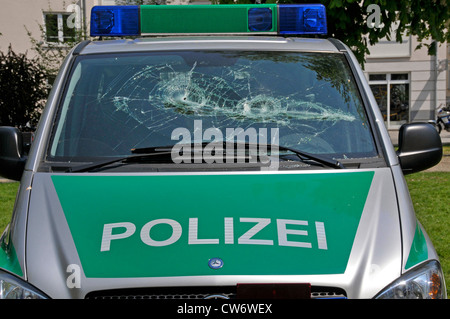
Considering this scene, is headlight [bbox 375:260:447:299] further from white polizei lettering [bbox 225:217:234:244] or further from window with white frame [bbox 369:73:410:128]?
window with white frame [bbox 369:73:410:128]

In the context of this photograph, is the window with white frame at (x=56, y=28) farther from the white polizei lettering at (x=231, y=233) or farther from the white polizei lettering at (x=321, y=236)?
the white polizei lettering at (x=321, y=236)

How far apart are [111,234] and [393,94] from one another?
26.5 m

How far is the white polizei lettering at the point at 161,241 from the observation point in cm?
231

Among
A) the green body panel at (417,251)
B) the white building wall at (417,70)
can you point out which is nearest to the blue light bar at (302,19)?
the green body panel at (417,251)

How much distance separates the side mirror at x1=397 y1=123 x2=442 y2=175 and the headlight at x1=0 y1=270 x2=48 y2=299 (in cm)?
185

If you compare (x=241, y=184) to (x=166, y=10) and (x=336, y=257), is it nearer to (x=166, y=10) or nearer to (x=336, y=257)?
(x=336, y=257)

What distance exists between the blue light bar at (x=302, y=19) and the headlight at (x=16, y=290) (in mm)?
2411

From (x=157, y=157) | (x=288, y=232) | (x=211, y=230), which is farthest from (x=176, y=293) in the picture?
(x=157, y=157)

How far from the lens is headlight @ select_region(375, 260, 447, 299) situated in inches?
87.2

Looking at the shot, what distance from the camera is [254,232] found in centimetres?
234

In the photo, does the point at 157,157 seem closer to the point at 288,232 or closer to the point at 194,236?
the point at 194,236

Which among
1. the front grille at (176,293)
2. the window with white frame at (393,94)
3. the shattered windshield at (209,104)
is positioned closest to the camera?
the front grille at (176,293)

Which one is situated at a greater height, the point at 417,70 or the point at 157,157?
the point at 157,157

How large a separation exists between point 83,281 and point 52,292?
12 cm
